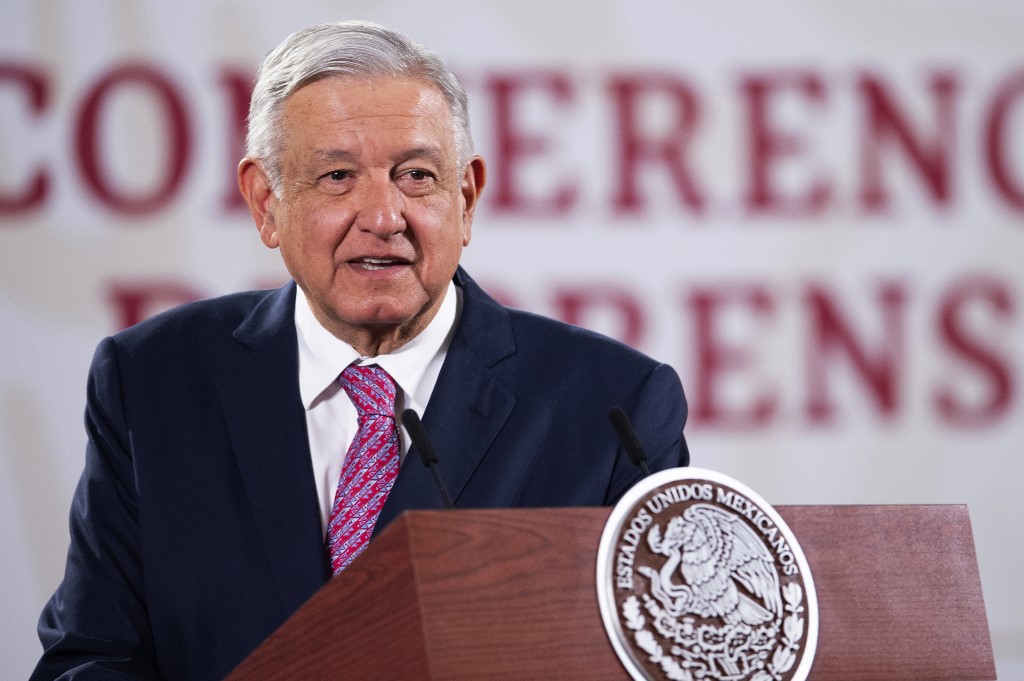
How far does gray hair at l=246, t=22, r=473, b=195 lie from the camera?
5.54 feet

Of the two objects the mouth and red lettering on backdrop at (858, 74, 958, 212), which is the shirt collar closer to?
the mouth

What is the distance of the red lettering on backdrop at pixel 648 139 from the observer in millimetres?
2971

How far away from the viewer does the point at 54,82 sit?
2.85 m

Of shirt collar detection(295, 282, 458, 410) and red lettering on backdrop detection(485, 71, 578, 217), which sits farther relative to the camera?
red lettering on backdrop detection(485, 71, 578, 217)

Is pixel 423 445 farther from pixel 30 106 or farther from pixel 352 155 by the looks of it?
pixel 30 106

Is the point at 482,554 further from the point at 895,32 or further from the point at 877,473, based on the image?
the point at 895,32

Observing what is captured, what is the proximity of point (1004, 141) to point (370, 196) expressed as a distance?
6.46 ft

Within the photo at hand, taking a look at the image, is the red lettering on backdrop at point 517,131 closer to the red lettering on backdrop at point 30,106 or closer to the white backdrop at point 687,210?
the white backdrop at point 687,210

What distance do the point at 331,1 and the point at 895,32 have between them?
1.31 metres

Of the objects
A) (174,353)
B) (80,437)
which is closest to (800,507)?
(174,353)

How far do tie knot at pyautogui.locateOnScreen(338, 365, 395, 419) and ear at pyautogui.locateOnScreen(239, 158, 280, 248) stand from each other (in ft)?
0.73

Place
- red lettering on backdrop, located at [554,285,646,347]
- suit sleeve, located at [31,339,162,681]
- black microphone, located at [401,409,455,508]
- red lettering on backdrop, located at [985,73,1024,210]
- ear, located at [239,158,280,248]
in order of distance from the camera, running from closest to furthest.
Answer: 1. black microphone, located at [401,409,455,508]
2. suit sleeve, located at [31,339,162,681]
3. ear, located at [239,158,280,248]
4. red lettering on backdrop, located at [554,285,646,347]
5. red lettering on backdrop, located at [985,73,1024,210]

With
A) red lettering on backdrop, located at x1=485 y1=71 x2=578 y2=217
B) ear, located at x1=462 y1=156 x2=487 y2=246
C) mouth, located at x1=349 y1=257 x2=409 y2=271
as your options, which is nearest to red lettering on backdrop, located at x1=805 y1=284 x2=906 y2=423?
red lettering on backdrop, located at x1=485 y1=71 x2=578 y2=217

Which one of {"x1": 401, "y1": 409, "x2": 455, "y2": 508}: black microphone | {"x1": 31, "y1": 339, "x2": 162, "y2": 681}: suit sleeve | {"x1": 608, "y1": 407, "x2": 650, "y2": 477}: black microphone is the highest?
{"x1": 401, "y1": 409, "x2": 455, "y2": 508}: black microphone
